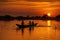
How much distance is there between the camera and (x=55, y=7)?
146 ft

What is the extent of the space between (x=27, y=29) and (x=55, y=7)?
13.5 meters

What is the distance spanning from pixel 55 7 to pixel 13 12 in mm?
5399

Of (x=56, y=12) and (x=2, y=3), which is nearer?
(x=56, y=12)

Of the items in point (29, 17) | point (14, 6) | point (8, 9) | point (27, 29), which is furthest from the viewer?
point (14, 6)

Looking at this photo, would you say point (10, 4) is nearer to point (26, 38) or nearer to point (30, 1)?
point (30, 1)

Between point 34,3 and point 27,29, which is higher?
point 34,3

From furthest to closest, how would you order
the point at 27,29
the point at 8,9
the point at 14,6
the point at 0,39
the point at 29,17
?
1. the point at 14,6
2. the point at 8,9
3. the point at 29,17
4. the point at 27,29
5. the point at 0,39

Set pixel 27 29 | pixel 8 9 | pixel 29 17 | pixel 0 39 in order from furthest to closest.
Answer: pixel 8 9
pixel 29 17
pixel 27 29
pixel 0 39

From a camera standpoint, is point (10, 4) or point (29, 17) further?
point (10, 4)

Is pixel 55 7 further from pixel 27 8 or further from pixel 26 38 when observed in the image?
pixel 26 38

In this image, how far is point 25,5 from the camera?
46.9m

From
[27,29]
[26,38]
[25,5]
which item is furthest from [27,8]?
[26,38]

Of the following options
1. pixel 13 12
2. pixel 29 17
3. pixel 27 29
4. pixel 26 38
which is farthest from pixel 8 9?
pixel 26 38

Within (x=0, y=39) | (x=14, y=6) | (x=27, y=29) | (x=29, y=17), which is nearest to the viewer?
(x=0, y=39)
